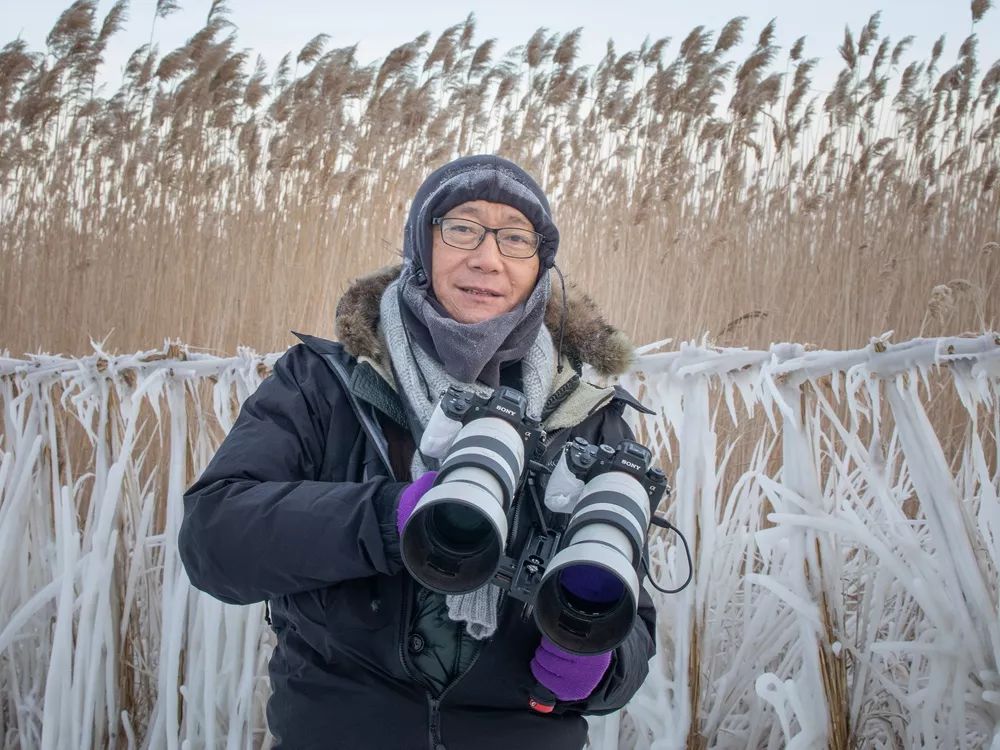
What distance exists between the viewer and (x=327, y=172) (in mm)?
3789

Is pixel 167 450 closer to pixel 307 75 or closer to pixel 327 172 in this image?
pixel 327 172

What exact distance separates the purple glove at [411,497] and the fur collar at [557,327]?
1.06 ft

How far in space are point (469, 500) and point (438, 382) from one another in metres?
0.46

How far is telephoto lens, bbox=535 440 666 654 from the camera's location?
946 mm

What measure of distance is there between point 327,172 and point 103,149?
3.51ft

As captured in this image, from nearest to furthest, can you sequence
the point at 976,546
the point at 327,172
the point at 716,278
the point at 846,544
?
the point at 976,546
the point at 846,544
the point at 716,278
the point at 327,172

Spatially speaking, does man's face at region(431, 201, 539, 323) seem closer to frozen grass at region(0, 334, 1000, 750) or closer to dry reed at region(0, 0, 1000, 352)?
frozen grass at region(0, 334, 1000, 750)

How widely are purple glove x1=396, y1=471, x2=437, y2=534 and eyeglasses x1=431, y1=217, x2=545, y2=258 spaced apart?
520 mm

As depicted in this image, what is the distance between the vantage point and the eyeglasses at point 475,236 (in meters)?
1.44

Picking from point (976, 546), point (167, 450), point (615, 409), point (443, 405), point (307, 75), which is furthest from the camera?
point (307, 75)

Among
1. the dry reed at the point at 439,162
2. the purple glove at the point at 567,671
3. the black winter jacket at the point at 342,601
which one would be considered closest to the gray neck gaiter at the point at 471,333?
the black winter jacket at the point at 342,601

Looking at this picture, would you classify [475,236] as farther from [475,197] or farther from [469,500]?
[469,500]

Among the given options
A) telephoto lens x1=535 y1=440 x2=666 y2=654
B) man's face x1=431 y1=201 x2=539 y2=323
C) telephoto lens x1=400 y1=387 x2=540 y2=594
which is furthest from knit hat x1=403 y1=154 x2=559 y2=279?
telephoto lens x1=535 y1=440 x2=666 y2=654

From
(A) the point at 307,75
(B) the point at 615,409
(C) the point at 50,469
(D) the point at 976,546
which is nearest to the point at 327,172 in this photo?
(A) the point at 307,75
